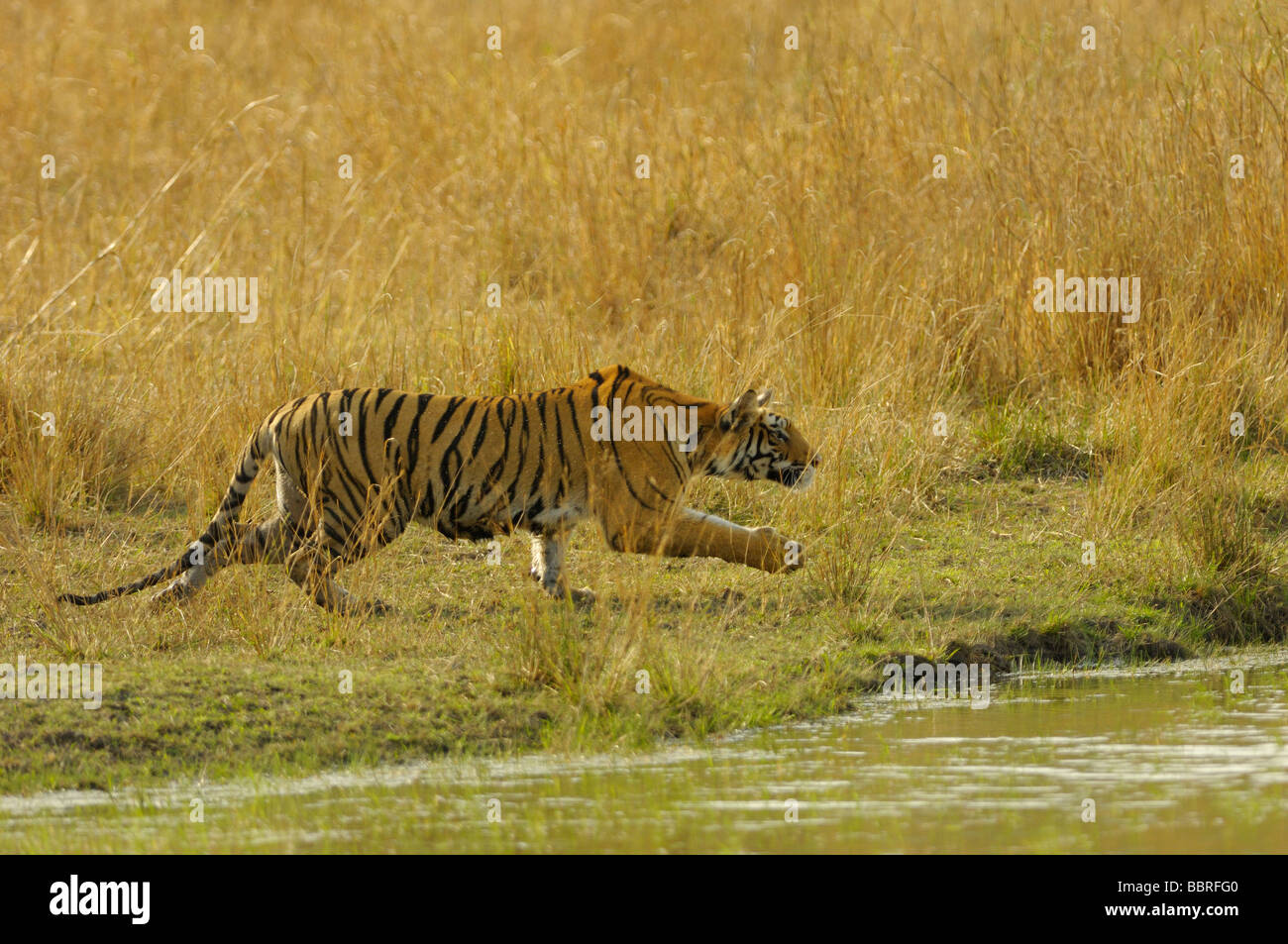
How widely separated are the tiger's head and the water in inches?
69.3

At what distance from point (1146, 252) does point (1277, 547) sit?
2.36 meters

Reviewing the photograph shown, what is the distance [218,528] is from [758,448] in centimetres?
219

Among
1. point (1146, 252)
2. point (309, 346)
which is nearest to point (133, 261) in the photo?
point (309, 346)

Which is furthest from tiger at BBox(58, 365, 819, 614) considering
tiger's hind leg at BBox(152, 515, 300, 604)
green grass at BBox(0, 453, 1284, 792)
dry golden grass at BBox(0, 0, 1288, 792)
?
dry golden grass at BBox(0, 0, 1288, 792)

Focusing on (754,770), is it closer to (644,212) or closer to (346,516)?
(346,516)

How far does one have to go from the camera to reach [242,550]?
7121 mm

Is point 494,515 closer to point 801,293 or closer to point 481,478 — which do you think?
point 481,478

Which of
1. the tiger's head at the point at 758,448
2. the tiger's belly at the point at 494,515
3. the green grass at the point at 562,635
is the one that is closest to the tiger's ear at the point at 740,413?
the tiger's head at the point at 758,448

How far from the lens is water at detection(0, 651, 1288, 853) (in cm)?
456

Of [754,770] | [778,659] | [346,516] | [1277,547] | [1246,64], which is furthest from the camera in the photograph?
[1246,64]

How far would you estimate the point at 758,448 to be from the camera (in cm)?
759

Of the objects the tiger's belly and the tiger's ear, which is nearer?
the tiger's belly

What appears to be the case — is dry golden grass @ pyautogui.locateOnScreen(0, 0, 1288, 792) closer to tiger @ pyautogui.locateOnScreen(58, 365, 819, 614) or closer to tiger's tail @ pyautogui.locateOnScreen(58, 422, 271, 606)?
tiger's tail @ pyautogui.locateOnScreen(58, 422, 271, 606)
